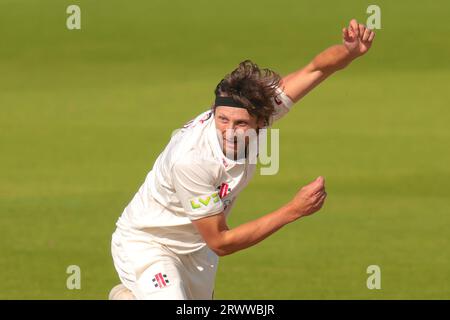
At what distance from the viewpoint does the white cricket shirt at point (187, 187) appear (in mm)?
8125

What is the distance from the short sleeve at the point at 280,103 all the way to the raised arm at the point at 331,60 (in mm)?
47

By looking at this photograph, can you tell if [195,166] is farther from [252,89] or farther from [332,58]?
[332,58]

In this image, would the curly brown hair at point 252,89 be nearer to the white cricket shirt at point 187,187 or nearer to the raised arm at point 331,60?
the white cricket shirt at point 187,187

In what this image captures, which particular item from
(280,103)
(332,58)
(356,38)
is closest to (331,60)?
(332,58)

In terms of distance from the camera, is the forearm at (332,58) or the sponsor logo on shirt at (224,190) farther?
the forearm at (332,58)

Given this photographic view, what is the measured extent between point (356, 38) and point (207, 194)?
61.6 inches

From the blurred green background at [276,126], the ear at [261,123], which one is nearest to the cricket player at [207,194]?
the ear at [261,123]

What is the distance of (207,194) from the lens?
813 centimetres

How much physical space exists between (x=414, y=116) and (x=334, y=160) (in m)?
3.79

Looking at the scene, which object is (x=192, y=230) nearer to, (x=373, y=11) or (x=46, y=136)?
(x=46, y=136)

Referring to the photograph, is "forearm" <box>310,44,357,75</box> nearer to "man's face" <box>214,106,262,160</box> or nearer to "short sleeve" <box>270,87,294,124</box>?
"short sleeve" <box>270,87,294,124</box>

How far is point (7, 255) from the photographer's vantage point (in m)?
13.7

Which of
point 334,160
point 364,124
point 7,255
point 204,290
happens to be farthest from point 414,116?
point 204,290

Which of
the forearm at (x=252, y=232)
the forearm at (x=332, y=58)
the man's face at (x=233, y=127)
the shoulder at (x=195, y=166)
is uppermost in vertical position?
the forearm at (x=332, y=58)
